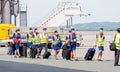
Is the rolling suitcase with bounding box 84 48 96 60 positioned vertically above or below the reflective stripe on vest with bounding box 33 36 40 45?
below

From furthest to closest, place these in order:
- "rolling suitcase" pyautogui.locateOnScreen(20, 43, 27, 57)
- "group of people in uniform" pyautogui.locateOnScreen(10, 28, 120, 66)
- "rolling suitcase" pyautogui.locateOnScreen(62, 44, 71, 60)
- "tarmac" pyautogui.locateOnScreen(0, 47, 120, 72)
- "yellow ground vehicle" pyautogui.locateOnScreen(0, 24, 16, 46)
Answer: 1. "yellow ground vehicle" pyautogui.locateOnScreen(0, 24, 16, 46)
2. "rolling suitcase" pyautogui.locateOnScreen(20, 43, 27, 57)
3. "rolling suitcase" pyautogui.locateOnScreen(62, 44, 71, 60)
4. "group of people in uniform" pyautogui.locateOnScreen(10, 28, 120, 66)
5. "tarmac" pyautogui.locateOnScreen(0, 47, 120, 72)

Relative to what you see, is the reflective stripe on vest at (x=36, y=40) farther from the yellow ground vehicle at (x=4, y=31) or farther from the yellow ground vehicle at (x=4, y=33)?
the yellow ground vehicle at (x=4, y=31)

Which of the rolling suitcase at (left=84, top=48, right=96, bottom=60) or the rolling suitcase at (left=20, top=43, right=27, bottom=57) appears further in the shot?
the rolling suitcase at (left=20, top=43, right=27, bottom=57)

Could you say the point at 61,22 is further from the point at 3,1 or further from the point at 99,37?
the point at 99,37

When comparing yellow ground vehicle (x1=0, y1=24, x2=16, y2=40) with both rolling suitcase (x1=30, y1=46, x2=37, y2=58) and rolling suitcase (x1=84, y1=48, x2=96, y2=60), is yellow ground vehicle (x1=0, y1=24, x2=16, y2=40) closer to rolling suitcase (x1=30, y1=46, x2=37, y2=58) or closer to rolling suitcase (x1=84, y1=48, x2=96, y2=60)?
rolling suitcase (x1=30, y1=46, x2=37, y2=58)

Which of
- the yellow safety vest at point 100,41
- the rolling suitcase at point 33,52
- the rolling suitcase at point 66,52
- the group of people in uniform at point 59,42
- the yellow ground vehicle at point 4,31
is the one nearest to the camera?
the group of people in uniform at point 59,42

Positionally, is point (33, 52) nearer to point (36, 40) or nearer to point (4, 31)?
point (36, 40)

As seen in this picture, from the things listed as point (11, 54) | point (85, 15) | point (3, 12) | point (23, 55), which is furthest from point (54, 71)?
point (3, 12)

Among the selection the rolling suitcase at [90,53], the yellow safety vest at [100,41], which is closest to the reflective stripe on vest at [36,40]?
the rolling suitcase at [90,53]

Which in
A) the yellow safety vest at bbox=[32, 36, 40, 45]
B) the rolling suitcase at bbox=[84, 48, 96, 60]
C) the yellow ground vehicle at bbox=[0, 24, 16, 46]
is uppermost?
the yellow safety vest at bbox=[32, 36, 40, 45]

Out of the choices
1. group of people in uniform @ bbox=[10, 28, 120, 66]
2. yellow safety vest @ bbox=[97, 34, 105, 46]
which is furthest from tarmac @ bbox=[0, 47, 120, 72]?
yellow safety vest @ bbox=[97, 34, 105, 46]

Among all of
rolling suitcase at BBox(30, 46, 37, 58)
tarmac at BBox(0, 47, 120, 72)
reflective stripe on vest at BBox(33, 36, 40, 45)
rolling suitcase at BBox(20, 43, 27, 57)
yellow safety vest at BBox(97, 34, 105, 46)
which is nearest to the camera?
tarmac at BBox(0, 47, 120, 72)

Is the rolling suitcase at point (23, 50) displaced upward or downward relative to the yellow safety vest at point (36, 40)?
downward

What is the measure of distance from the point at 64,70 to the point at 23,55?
11.5m
